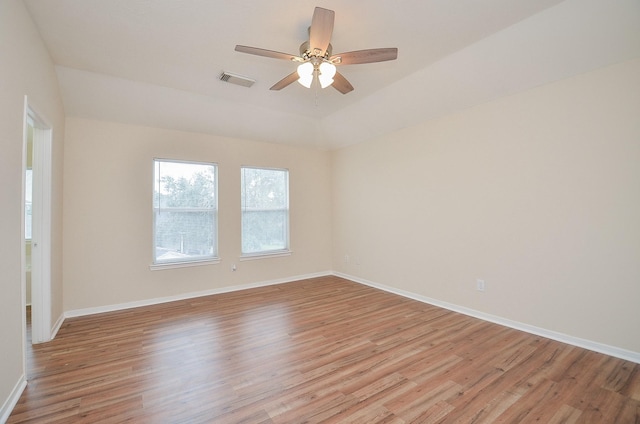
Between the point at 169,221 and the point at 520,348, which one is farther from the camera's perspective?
the point at 169,221

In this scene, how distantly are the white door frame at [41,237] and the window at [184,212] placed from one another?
135 cm

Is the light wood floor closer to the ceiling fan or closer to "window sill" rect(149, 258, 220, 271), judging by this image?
"window sill" rect(149, 258, 220, 271)

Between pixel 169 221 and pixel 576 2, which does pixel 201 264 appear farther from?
pixel 576 2

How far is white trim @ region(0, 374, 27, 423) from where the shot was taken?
1749mm

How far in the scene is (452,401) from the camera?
1.95 metres

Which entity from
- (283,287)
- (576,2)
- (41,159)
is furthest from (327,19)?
(283,287)

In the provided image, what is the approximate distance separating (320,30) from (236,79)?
1.69 metres

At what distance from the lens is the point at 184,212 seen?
4.40 metres

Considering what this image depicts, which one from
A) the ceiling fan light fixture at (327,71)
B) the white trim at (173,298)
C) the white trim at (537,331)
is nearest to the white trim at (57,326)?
the white trim at (173,298)

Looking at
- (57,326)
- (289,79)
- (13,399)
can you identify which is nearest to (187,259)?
(57,326)

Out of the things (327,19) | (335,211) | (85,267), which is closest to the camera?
(327,19)

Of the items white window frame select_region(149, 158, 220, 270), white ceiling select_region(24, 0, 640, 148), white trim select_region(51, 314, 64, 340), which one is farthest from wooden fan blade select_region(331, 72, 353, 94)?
white trim select_region(51, 314, 64, 340)

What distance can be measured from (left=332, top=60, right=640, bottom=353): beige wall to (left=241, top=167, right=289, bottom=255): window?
2.00m

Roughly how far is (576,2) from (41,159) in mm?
4891
